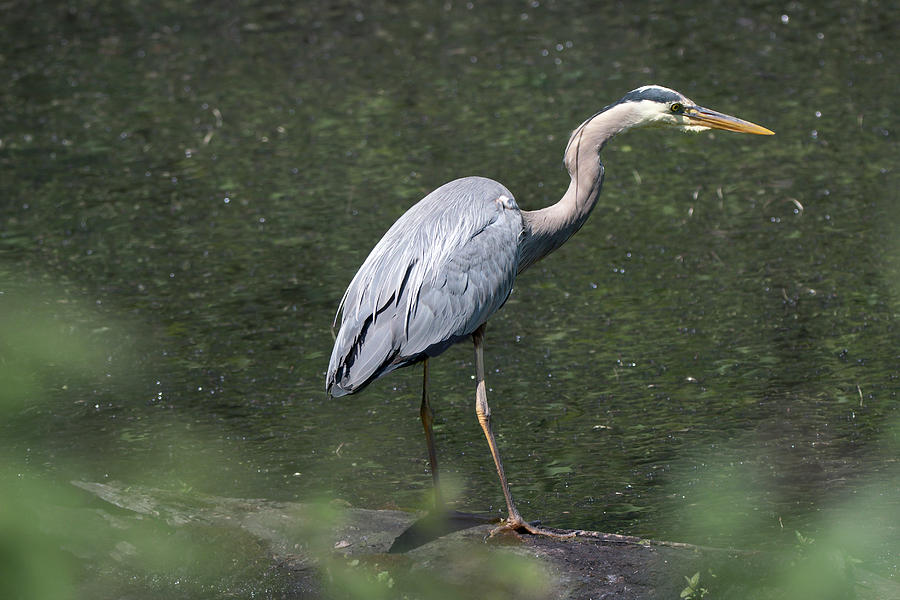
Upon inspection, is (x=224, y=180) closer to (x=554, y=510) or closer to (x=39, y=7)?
(x=554, y=510)

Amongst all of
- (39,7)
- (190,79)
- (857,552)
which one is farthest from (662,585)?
(39,7)

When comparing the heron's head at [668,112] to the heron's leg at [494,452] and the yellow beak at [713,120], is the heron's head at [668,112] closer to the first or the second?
the yellow beak at [713,120]

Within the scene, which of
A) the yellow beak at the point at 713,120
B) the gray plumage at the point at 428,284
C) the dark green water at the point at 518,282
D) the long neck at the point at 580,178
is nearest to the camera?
the gray plumage at the point at 428,284

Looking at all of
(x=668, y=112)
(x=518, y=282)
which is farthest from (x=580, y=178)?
(x=518, y=282)

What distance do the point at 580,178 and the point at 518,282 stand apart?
9.18 ft

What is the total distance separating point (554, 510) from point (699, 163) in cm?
507

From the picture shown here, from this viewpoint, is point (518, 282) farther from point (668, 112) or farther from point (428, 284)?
point (428, 284)

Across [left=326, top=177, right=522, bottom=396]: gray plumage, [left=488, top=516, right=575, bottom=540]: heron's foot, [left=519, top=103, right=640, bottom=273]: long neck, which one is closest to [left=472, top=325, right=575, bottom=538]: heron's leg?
[left=488, top=516, right=575, bottom=540]: heron's foot

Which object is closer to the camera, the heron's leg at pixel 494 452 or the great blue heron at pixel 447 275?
the heron's leg at pixel 494 452

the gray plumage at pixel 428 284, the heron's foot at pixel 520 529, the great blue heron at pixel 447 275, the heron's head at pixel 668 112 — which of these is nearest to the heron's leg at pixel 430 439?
the great blue heron at pixel 447 275

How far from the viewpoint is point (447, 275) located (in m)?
4.68

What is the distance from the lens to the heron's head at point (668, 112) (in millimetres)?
5051

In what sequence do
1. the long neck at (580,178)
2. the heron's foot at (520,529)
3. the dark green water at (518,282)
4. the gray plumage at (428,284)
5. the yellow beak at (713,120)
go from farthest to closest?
1. the dark green water at (518,282)
2. the yellow beak at (713,120)
3. the long neck at (580,178)
4. the gray plumage at (428,284)
5. the heron's foot at (520,529)

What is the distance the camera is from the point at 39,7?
52.6ft
